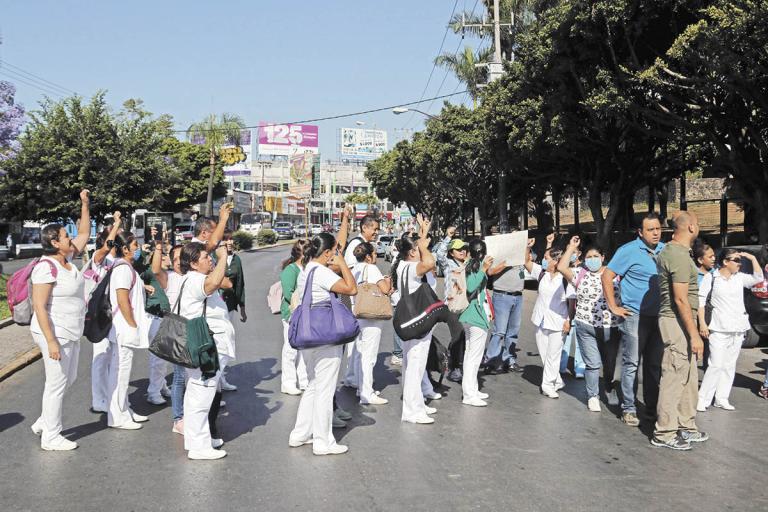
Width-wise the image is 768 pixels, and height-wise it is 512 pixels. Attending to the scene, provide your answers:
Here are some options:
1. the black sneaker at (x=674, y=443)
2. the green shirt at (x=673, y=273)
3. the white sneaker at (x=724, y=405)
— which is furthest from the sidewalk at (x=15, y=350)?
the white sneaker at (x=724, y=405)

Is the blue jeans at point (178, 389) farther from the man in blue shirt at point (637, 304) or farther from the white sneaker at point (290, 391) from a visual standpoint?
the man in blue shirt at point (637, 304)

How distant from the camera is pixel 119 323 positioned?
6730 mm

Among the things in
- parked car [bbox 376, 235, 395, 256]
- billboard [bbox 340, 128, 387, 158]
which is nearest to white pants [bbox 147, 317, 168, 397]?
parked car [bbox 376, 235, 395, 256]

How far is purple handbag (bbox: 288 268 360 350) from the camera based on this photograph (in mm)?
5699

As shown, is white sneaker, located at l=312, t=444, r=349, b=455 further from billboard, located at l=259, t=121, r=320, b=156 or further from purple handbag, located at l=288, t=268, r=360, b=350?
billboard, located at l=259, t=121, r=320, b=156

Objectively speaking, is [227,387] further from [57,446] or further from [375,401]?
[57,446]

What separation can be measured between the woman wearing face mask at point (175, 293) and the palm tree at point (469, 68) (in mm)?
36336

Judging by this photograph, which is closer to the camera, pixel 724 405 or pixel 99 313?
pixel 99 313

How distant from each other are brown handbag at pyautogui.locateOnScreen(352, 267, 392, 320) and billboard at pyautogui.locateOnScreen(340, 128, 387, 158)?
15512cm

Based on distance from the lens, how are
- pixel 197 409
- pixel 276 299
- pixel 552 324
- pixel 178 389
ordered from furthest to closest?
pixel 276 299
pixel 552 324
pixel 178 389
pixel 197 409

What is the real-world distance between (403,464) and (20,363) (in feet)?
21.6

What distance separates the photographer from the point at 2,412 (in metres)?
7.46

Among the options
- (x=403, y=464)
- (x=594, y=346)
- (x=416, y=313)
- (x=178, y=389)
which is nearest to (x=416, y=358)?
(x=416, y=313)

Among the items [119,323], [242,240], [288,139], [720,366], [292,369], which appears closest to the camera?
[119,323]
